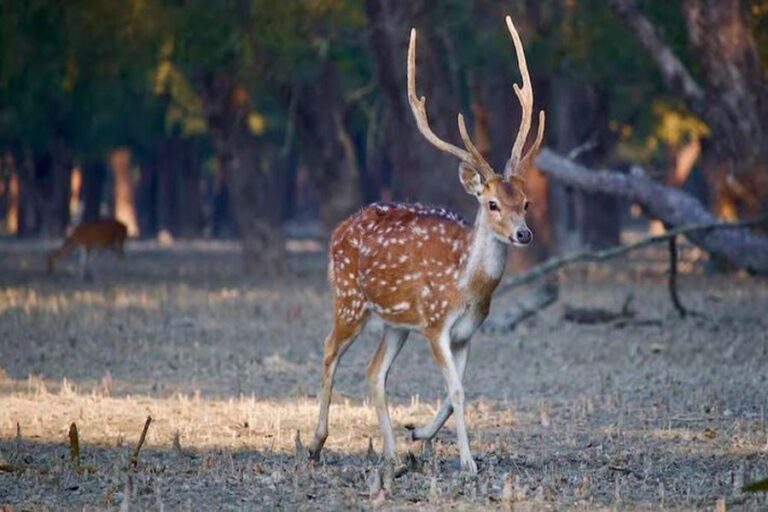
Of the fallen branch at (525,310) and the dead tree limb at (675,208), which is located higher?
the dead tree limb at (675,208)

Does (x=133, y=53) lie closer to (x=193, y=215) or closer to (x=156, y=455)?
(x=156, y=455)

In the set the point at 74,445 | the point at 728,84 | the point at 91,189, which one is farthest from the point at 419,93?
the point at 91,189

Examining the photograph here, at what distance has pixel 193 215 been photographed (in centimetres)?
5800

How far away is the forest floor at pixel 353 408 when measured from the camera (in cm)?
922

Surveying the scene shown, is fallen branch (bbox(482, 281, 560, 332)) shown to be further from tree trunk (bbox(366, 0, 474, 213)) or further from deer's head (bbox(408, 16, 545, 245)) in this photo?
deer's head (bbox(408, 16, 545, 245))

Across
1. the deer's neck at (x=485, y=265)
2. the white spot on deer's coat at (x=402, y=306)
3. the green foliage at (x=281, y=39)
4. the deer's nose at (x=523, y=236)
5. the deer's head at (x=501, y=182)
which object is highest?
the green foliage at (x=281, y=39)

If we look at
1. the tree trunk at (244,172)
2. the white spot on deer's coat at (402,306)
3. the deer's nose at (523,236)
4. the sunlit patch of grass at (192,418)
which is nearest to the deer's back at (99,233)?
the tree trunk at (244,172)

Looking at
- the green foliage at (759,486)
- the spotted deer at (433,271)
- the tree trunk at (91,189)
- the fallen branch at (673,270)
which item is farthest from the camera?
the tree trunk at (91,189)

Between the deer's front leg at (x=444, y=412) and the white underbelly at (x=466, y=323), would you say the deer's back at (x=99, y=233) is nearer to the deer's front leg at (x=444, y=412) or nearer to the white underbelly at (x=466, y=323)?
the deer's front leg at (x=444, y=412)

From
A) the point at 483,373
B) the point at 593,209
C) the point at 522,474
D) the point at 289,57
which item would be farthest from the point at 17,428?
the point at 593,209

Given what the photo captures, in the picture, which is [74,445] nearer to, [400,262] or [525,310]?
[400,262]

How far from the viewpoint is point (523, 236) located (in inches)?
395

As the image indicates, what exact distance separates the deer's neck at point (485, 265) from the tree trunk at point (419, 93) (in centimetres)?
1443

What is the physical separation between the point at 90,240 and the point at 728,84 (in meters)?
13.5
